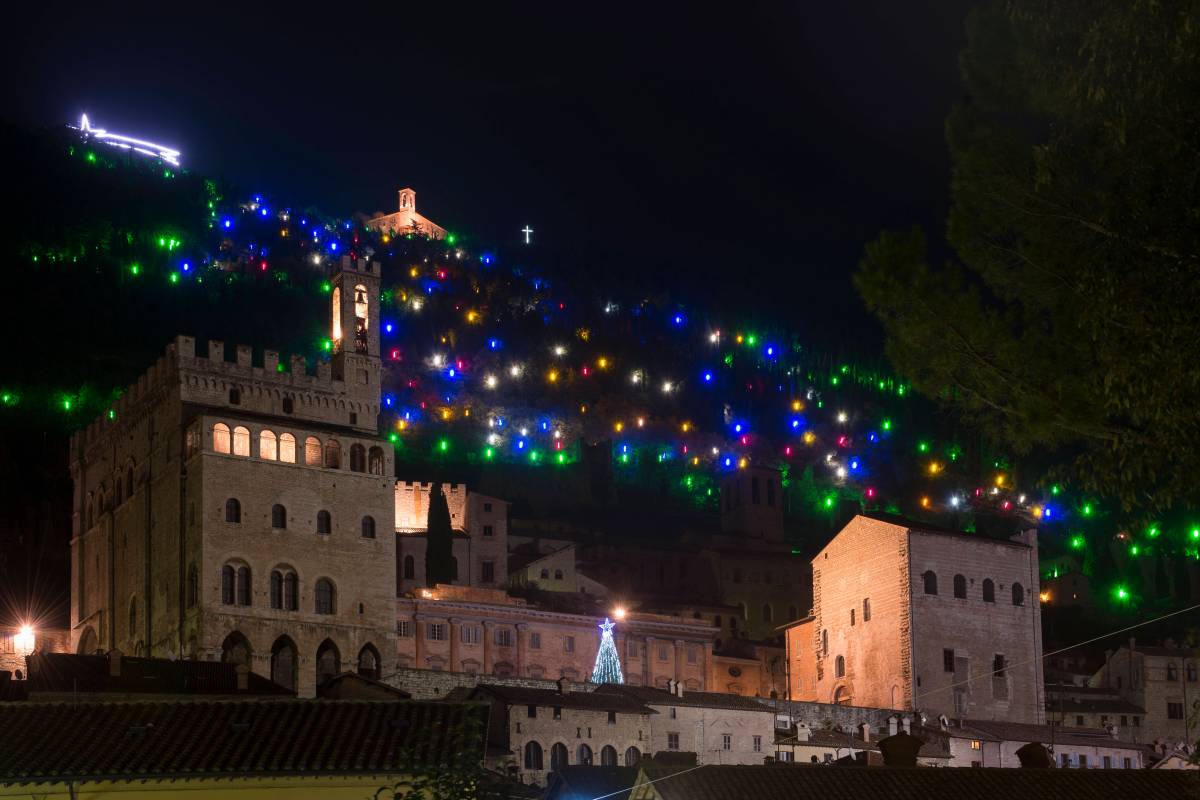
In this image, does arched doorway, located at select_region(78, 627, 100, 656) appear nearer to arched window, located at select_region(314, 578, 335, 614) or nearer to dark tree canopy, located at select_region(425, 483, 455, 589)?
arched window, located at select_region(314, 578, 335, 614)

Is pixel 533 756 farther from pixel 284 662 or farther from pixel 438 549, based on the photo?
pixel 438 549

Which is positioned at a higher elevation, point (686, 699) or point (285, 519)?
point (285, 519)

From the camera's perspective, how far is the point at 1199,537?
11025cm

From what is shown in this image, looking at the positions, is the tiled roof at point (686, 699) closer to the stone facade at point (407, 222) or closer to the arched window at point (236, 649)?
the arched window at point (236, 649)

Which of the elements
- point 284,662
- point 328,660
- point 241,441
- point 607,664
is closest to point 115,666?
point 284,662

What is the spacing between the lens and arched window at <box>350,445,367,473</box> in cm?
6625

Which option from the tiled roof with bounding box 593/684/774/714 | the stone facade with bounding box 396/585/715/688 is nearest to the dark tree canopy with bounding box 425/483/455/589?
the stone facade with bounding box 396/585/715/688

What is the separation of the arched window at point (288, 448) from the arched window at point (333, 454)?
1.37 m

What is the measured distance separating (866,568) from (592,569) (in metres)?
25.5

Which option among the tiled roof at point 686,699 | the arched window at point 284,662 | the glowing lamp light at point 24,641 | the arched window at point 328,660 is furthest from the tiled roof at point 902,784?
the glowing lamp light at point 24,641

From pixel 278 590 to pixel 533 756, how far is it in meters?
11.3

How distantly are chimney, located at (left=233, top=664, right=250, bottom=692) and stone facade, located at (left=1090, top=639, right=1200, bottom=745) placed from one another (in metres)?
48.2

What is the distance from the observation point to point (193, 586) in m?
61.4

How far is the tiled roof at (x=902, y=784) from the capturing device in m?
32.8
